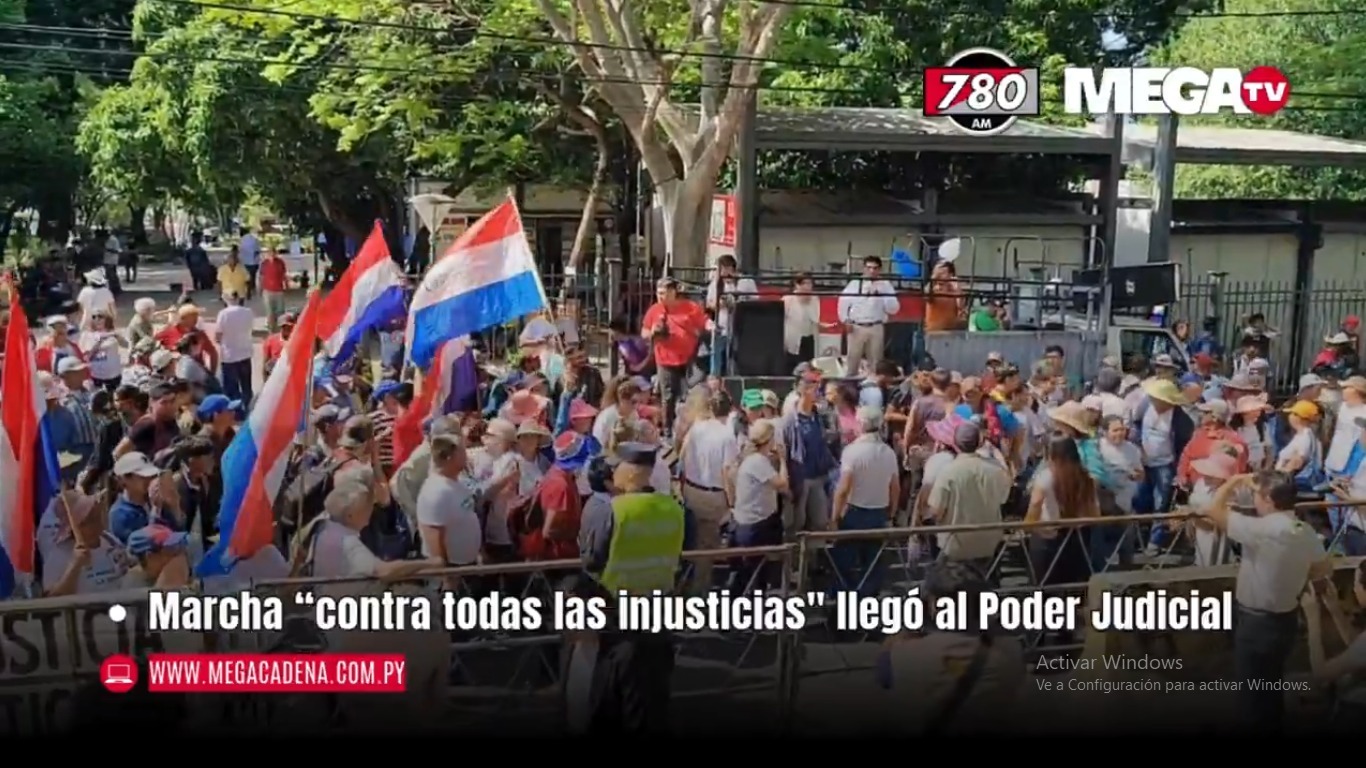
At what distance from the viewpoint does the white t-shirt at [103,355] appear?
487 inches

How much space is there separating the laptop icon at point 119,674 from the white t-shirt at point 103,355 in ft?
21.9

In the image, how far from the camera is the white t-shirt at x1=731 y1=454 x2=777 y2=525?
8602 mm

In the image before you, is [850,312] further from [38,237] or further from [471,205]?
[38,237]

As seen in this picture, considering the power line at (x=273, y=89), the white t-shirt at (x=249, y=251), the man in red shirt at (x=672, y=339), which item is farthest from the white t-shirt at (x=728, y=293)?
the white t-shirt at (x=249, y=251)

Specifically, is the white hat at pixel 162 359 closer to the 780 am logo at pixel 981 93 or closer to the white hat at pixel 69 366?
the white hat at pixel 69 366

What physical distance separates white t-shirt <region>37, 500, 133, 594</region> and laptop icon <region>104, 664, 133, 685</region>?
1.52 ft

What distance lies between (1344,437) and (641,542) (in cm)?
546

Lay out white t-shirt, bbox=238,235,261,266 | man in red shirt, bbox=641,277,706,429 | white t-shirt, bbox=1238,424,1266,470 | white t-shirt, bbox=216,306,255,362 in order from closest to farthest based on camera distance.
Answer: white t-shirt, bbox=1238,424,1266,470
man in red shirt, bbox=641,277,706,429
white t-shirt, bbox=216,306,255,362
white t-shirt, bbox=238,235,261,266

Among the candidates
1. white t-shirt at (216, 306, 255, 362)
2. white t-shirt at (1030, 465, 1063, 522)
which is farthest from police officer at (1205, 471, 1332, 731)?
white t-shirt at (216, 306, 255, 362)

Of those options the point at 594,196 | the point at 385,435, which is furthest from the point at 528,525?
the point at 594,196

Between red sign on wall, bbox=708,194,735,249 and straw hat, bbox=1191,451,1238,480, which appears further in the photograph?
red sign on wall, bbox=708,194,735,249

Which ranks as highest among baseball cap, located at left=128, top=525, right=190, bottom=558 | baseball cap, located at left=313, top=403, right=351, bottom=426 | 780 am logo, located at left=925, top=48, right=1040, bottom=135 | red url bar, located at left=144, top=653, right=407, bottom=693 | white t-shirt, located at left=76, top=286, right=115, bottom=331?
780 am logo, located at left=925, top=48, right=1040, bottom=135

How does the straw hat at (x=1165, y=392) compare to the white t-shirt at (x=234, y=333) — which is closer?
the straw hat at (x=1165, y=392)

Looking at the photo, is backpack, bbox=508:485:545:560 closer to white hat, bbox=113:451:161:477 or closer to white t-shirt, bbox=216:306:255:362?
white hat, bbox=113:451:161:477
